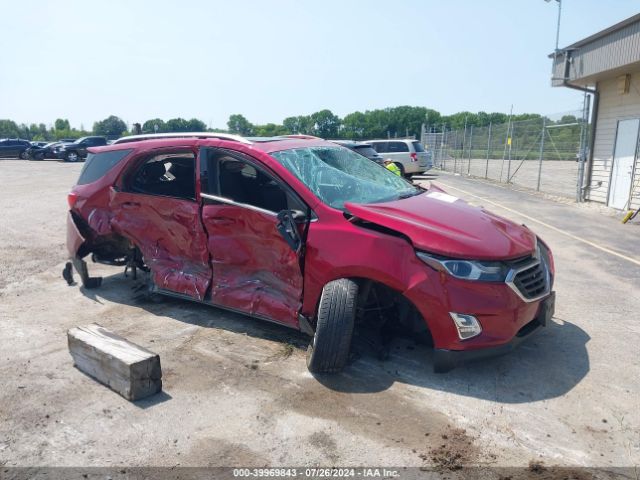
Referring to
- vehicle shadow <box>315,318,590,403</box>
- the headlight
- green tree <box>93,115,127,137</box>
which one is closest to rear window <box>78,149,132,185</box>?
vehicle shadow <box>315,318,590,403</box>

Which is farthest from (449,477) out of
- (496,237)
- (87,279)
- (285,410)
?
(87,279)

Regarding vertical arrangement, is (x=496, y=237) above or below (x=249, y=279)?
above

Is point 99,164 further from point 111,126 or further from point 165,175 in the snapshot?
point 111,126

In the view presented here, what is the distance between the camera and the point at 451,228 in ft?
12.4

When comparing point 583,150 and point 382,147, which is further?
point 382,147

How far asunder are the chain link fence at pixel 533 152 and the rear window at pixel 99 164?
1332cm

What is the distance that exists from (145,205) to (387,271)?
9.16ft

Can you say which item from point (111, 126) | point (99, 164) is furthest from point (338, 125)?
point (99, 164)

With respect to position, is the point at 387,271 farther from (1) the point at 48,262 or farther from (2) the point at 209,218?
(1) the point at 48,262

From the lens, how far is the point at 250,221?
4371 millimetres

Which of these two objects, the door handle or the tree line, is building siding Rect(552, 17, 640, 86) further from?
the tree line

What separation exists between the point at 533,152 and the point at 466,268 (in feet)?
58.3

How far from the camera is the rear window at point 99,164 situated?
5.49 metres

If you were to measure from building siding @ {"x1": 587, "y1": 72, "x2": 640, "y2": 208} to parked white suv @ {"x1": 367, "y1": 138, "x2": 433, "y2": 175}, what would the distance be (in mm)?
8642
